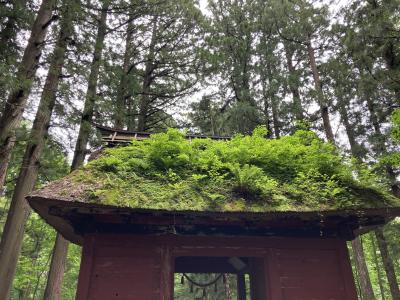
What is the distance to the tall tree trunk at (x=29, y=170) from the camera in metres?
8.49

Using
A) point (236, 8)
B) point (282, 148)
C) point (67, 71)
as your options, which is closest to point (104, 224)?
point (282, 148)

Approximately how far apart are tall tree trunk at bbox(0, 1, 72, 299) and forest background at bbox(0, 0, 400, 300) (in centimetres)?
3

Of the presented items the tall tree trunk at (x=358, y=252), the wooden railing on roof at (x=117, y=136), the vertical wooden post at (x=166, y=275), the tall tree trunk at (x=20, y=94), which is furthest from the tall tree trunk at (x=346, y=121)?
the tall tree trunk at (x=20, y=94)

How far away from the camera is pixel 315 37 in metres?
15.4

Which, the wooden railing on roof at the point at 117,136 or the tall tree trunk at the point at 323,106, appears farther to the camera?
the tall tree trunk at the point at 323,106

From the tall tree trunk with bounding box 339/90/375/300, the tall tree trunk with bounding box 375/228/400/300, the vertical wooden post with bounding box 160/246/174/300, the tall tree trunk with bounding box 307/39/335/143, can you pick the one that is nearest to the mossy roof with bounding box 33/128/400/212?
the vertical wooden post with bounding box 160/246/174/300

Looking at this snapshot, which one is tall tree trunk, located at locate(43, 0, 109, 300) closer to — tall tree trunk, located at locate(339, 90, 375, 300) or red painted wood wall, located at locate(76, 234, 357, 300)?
red painted wood wall, located at locate(76, 234, 357, 300)

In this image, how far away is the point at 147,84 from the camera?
50.0ft

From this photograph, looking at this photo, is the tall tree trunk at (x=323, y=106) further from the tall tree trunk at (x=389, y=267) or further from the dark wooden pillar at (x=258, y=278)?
the dark wooden pillar at (x=258, y=278)

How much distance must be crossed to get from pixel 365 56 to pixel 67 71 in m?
10.3

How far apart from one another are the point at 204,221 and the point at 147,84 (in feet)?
34.7

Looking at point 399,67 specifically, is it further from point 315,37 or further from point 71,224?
point 71,224

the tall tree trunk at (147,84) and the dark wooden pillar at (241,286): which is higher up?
the tall tree trunk at (147,84)

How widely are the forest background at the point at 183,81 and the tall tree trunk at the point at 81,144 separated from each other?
4cm
